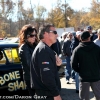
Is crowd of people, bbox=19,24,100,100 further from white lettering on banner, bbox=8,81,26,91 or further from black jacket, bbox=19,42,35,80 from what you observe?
white lettering on banner, bbox=8,81,26,91

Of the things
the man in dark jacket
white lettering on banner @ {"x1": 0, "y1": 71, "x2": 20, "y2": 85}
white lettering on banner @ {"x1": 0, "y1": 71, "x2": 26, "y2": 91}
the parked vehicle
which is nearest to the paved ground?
the parked vehicle

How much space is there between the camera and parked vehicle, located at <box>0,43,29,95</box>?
5.75m

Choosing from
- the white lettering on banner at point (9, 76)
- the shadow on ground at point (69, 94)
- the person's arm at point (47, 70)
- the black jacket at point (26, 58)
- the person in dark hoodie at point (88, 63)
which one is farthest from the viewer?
the shadow on ground at point (69, 94)

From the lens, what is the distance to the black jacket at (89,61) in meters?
4.49

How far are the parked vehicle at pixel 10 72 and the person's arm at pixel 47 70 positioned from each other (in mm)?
2823

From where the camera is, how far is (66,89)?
764 centimetres

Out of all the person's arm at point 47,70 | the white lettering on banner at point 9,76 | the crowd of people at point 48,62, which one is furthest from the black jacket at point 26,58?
the white lettering on banner at point 9,76

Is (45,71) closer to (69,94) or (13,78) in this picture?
(13,78)

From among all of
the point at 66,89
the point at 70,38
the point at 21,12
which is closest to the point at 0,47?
the point at 66,89

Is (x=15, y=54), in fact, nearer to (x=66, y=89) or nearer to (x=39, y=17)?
(x=66, y=89)

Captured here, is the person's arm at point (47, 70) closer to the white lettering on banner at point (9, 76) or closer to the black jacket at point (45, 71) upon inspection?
the black jacket at point (45, 71)

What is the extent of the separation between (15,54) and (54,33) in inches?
117

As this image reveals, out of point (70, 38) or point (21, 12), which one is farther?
point (21, 12)

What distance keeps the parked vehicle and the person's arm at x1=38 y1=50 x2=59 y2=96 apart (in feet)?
9.26
